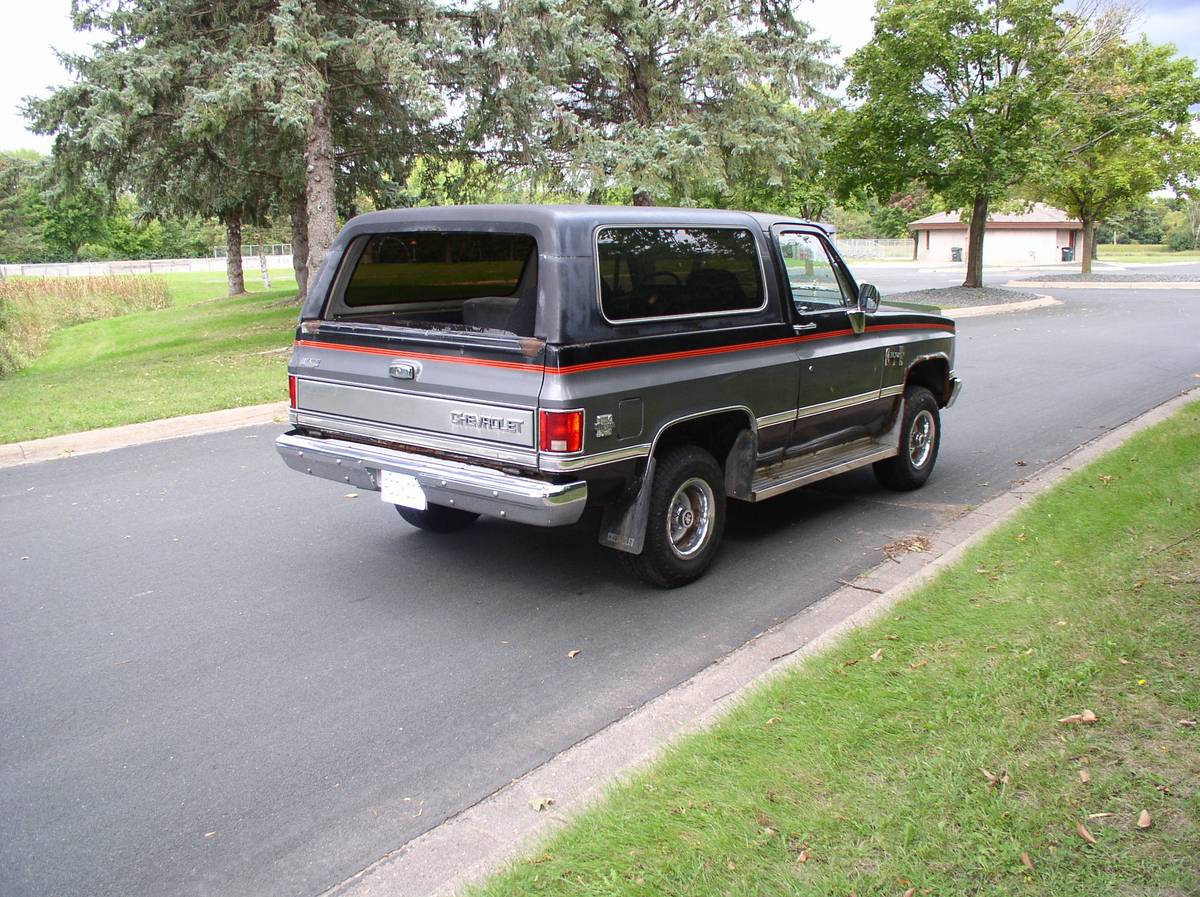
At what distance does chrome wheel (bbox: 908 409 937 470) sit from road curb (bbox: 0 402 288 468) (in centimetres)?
682

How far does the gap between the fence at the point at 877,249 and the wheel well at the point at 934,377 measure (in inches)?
2579

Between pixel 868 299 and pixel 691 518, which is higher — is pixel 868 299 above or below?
above

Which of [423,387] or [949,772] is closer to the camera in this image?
[949,772]

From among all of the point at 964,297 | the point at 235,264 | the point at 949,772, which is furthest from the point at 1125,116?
the point at 235,264

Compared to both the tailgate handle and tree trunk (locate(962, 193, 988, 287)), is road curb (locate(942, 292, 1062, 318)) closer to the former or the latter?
tree trunk (locate(962, 193, 988, 287))

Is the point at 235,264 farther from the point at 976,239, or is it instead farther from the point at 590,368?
the point at 590,368

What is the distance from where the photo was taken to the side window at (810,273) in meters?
6.42

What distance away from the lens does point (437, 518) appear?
6.66m

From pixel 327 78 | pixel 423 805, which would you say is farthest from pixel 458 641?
pixel 327 78

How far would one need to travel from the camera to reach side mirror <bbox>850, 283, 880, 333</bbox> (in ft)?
22.0

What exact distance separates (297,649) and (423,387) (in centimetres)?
149

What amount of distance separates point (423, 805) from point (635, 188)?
1881 cm

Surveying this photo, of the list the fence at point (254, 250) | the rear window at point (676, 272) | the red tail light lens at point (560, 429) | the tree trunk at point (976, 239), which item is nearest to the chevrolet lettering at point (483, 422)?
the red tail light lens at point (560, 429)

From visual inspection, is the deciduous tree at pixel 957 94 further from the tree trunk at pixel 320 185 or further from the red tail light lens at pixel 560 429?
the red tail light lens at pixel 560 429
